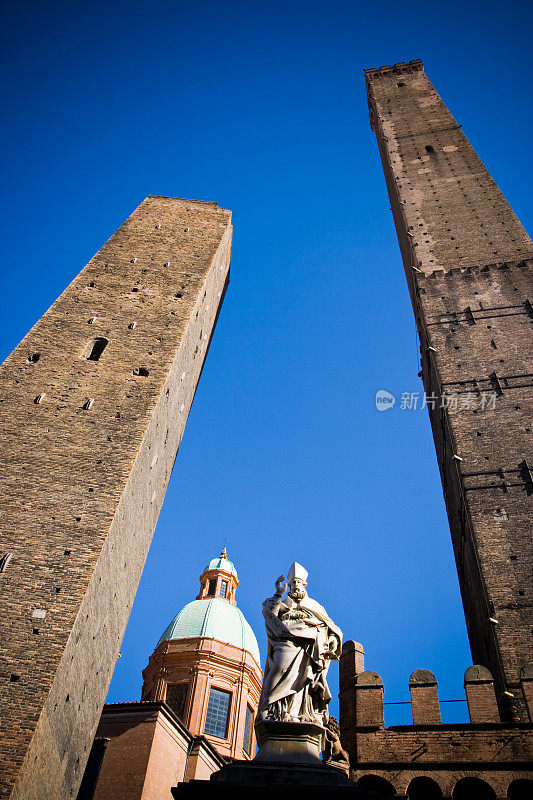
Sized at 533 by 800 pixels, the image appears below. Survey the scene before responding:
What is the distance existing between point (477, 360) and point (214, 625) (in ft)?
41.8

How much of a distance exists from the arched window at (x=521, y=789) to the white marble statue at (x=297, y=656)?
3.72 m

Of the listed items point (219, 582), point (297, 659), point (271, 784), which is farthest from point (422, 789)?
point (219, 582)

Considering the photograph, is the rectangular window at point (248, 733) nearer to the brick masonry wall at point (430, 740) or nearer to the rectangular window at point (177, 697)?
the rectangular window at point (177, 697)

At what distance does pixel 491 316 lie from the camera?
17.2 m

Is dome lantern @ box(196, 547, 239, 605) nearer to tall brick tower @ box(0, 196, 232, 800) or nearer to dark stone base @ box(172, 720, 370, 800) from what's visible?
tall brick tower @ box(0, 196, 232, 800)

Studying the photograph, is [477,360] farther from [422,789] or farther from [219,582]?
[219,582]

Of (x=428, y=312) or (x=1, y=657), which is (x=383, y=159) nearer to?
(x=428, y=312)

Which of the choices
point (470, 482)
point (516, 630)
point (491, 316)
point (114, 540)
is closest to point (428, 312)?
point (491, 316)

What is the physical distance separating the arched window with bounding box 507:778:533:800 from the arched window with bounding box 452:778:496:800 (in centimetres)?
32

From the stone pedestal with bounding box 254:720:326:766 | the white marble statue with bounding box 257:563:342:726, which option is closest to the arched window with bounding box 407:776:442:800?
the white marble statue with bounding box 257:563:342:726

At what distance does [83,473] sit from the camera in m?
11.4

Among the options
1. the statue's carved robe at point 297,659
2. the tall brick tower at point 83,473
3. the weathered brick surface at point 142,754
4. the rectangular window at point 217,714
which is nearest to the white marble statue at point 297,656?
the statue's carved robe at point 297,659

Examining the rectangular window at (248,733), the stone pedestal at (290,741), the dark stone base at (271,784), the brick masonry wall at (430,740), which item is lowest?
the dark stone base at (271,784)

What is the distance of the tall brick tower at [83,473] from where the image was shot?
8828 mm
